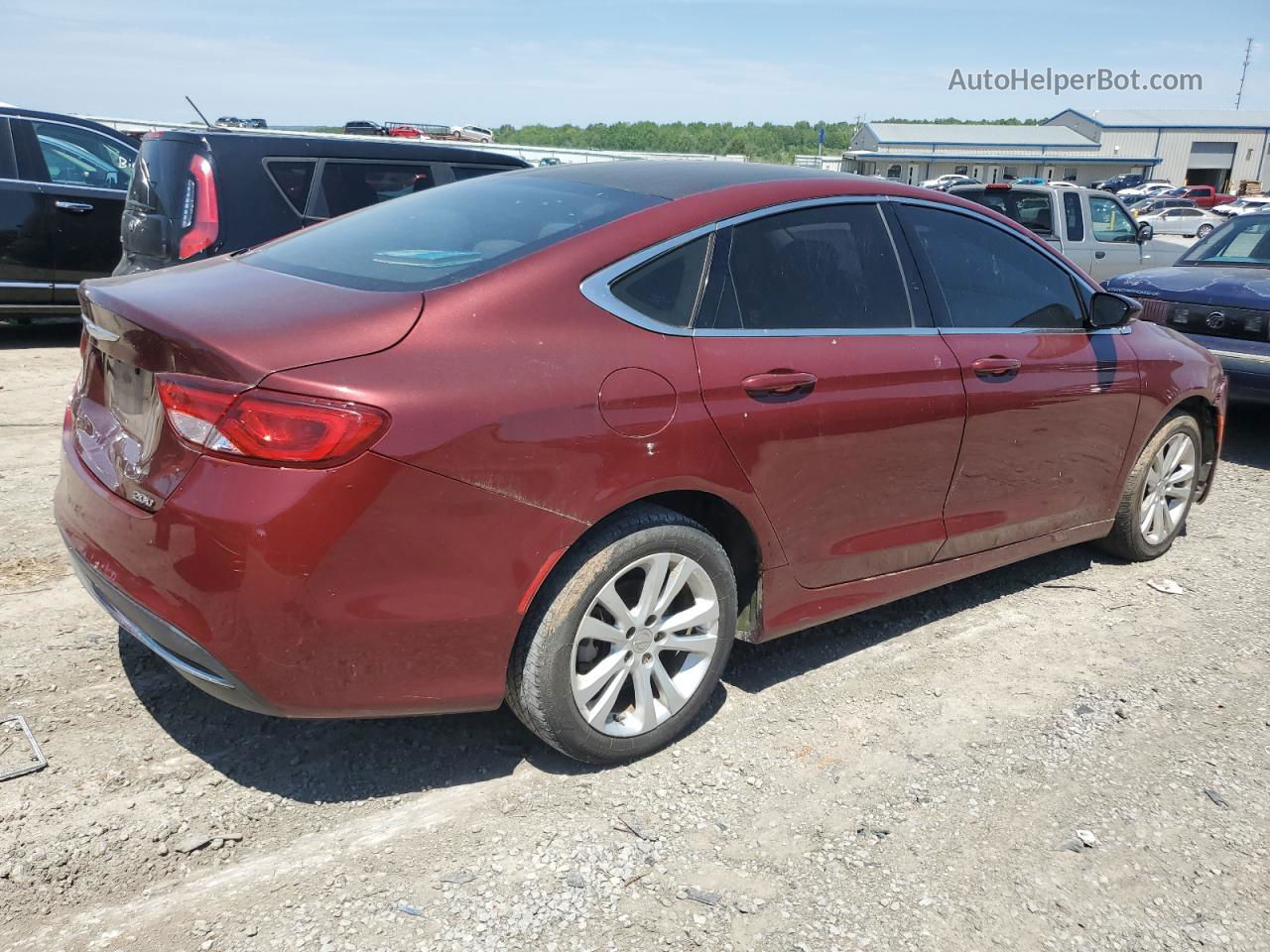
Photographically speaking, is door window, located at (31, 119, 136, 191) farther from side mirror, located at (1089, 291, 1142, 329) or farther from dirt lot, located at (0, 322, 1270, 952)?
side mirror, located at (1089, 291, 1142, 329)

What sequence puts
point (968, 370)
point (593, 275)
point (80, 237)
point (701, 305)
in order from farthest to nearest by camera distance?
point (80, 237), point (968, 370), point (701, 305), point (593, 275)

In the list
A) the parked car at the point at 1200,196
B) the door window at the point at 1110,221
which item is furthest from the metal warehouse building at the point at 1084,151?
the door window at the point at 1110,221

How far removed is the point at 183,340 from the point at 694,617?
5.15 feet

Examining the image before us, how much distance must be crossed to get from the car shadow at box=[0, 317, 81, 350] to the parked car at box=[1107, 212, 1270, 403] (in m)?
8.86

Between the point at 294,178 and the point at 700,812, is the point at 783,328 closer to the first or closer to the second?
the point at 700,812

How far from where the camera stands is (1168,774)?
3135mm

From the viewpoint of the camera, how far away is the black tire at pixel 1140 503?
4645mm

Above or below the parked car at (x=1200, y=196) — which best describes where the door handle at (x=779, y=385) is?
below

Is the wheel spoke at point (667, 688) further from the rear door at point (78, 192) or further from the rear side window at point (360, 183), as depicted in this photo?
the rear door at point (78, 192)

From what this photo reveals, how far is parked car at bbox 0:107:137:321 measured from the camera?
8.02 meters

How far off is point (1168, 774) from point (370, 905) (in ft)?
7.83

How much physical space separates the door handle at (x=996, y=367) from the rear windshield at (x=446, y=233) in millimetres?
1402

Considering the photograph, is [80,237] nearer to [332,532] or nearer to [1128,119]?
[332,532]

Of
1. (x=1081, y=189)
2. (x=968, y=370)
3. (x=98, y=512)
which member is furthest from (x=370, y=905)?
(x=1081, y=189)
